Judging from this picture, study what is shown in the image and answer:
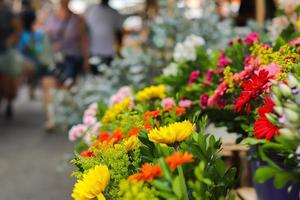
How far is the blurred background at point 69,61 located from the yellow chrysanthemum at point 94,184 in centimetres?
116

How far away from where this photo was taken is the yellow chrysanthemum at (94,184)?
148 cm

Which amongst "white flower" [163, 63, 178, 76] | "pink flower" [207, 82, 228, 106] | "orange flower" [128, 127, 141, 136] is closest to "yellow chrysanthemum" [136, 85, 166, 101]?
"pink flower" [207, 82, 228, 106]

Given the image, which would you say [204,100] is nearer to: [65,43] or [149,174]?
[149,174]

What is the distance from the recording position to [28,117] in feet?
29.7

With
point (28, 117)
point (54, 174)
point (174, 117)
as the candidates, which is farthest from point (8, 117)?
point (174, 117)

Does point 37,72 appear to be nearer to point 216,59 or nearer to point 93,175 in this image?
point 216,59

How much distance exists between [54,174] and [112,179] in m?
3.62

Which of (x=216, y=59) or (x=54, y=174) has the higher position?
(x=216, y=59)

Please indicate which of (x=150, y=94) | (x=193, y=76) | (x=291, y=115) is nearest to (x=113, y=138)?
(x=291, y=115)

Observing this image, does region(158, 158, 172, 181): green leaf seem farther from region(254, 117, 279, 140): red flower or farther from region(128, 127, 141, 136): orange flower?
region(128, 127, 141, 136): orange flower

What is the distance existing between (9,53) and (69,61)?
55.9 inches

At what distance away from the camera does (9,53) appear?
25.6 feet

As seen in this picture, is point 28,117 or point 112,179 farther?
point 28,117

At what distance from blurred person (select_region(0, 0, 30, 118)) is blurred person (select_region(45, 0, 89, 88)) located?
106 centimetres
